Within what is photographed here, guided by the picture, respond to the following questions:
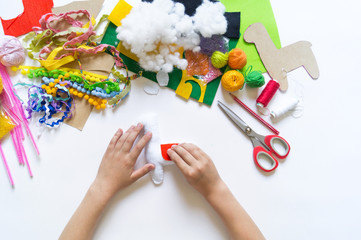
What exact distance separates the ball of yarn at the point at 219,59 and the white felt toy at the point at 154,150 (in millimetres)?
263

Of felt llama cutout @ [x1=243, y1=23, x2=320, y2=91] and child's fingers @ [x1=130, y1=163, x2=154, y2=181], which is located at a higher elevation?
felt llama cutout @ [x1=243, y1=23, x2=320, y2=91]

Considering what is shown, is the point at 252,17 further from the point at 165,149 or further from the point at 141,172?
the point at 141,172

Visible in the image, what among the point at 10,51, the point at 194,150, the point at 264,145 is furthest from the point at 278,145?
the point at 10,51

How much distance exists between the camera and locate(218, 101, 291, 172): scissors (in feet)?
2.82

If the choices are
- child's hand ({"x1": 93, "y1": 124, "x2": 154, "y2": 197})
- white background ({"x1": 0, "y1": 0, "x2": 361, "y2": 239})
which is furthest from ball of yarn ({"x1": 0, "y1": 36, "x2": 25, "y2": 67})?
child's hand ({"x1": 93, "y1": 124, "x2": 154, "y2": 197})

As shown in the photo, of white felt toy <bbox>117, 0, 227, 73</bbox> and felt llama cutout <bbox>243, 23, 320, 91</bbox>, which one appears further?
felt llama cutout <bbox>243, 23, 320, 91</bbox>

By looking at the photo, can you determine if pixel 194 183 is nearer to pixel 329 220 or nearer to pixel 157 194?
pixel 157 194

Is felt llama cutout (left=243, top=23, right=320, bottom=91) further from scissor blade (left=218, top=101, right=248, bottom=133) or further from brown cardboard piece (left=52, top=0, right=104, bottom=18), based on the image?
brown cardboard piece (left=52, top=0, right=104, bottom=18)

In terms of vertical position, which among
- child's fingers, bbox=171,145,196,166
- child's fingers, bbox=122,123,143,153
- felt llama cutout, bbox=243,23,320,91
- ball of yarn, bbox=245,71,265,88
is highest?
felt llama cutout, bbox=243,23,320,91

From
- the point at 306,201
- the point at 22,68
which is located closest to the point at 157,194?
the point at 306,201

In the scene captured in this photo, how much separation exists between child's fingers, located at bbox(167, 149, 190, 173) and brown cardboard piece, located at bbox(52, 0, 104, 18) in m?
0.53

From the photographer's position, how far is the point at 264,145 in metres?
0.87

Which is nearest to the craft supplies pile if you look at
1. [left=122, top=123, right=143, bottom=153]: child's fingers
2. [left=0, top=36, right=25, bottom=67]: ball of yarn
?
[left=0, top=36, right=25, bottom=67]: ball of yarn

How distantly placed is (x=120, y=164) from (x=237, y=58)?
50cm
